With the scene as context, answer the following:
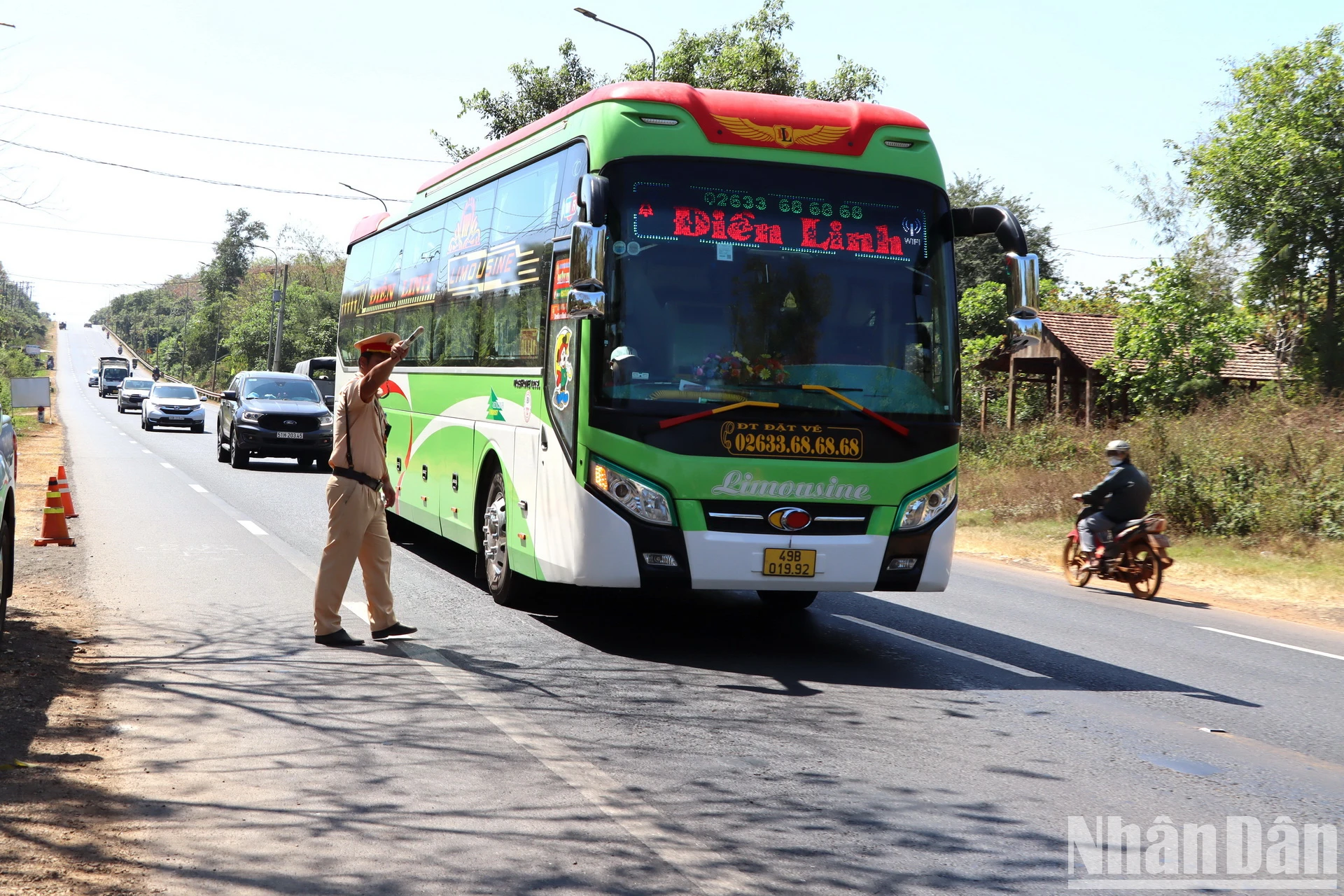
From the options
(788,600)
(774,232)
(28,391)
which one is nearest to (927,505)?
(774,232)

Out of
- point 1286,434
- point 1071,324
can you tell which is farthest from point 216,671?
point 1071,324

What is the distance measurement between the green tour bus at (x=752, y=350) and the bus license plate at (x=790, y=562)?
0.05ft

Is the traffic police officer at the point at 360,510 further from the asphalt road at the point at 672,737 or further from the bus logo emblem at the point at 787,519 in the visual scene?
the bus logo emblem at the point at 787,519

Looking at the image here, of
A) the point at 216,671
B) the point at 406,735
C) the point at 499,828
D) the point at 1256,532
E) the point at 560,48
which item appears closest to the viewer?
the point at 499,828

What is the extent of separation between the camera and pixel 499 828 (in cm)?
493

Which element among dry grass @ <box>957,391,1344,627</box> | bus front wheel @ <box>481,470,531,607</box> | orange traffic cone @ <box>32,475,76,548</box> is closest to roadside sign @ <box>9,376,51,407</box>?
orange traffic cone @ <box>32,475,76,548</box>

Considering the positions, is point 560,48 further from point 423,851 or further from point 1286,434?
point 423,851

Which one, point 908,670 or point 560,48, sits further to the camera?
point 560,48

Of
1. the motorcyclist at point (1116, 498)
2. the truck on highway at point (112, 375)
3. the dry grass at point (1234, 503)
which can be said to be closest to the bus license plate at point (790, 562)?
the motorcyclist at point (1116, 498)

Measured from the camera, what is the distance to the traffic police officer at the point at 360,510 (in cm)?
839

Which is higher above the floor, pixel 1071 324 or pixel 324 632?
pixel 1071 324

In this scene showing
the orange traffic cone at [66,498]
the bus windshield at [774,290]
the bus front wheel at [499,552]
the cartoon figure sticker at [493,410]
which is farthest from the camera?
the orange traffic cone at [66,498]

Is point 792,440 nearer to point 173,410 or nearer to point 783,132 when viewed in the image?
point 783,132

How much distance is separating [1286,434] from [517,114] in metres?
23.4
